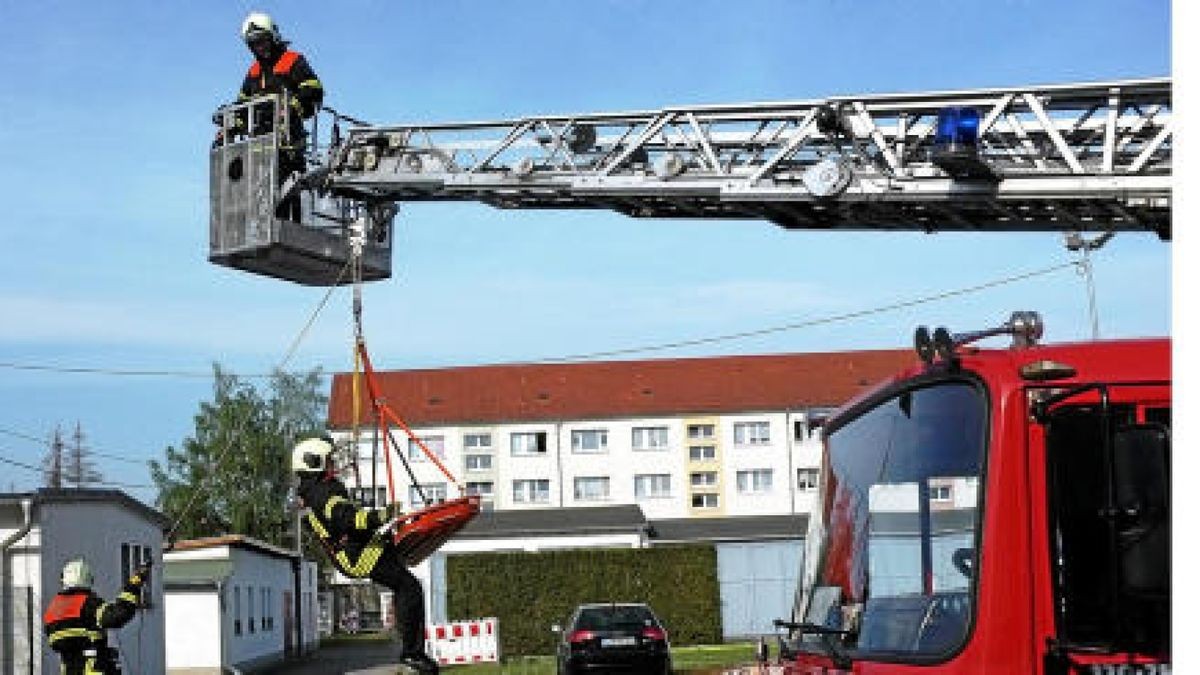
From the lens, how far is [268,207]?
12.4 meters

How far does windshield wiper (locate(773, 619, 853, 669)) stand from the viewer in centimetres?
537

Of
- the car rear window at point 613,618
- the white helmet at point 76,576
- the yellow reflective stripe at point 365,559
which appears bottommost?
the car rear window at point 613,618

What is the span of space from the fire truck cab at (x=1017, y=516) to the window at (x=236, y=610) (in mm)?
35666

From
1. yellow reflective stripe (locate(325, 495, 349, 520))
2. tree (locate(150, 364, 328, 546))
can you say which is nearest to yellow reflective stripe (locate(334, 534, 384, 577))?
yellow reflective stripe (locate(325, 495, 349, 520))

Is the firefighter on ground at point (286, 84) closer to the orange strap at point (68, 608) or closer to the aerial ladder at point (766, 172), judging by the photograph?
the aerial ladder at point (766, 172)

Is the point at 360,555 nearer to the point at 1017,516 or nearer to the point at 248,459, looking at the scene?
the point at 1017,516

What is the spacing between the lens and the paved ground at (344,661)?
126 ft

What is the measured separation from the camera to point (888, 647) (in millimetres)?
5141

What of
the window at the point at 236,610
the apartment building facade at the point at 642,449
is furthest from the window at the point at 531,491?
the window at the point at 236,610

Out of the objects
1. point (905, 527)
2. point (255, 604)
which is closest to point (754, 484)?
point (255, 604)

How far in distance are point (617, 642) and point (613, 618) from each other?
0.58 metres

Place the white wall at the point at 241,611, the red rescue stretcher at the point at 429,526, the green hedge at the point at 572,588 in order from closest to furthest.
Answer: the red rescue stretcher at the point at 429,526
the white wall at the point at 241,611
the green hedge at the point at 572,588

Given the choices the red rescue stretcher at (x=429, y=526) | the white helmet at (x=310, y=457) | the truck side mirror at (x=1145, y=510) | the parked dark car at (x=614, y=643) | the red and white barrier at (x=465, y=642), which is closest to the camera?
the truck side mirror at (x=1145, y=510)
